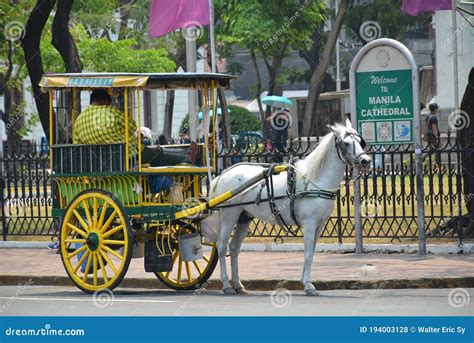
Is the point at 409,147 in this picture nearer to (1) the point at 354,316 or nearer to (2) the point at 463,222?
(2) the point at 463,222

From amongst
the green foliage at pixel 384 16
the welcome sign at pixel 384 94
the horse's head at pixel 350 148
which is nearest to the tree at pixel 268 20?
the green foliage at pixel 384 16

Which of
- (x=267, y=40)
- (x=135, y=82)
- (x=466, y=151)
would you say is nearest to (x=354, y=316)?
(x=135, y=82)

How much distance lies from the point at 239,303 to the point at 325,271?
296 centimetres

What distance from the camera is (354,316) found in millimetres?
10586

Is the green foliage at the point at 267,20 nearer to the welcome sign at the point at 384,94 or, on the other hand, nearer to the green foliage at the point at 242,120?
the green foliage at the point at 242,120

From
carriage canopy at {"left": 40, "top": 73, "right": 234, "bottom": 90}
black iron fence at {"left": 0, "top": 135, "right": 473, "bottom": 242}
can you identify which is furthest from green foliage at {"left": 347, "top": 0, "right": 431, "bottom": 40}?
carriage canopy at {"left": 40, "top": 73, "right": 234, "bottom": 90}

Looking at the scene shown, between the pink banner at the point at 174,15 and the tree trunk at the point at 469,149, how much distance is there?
6179mm

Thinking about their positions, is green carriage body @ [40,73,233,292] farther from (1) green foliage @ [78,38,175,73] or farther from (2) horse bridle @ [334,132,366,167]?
(1) green foliage @ [78,38,175,73]

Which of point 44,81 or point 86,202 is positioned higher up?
point 44,81

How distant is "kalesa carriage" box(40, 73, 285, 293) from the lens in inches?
523

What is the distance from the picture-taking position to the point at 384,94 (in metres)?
16.6

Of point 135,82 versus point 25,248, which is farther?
point 25,248

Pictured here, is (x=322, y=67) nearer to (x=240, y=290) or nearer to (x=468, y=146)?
(x=468, y=146)

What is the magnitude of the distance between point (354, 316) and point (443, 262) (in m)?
5.13
